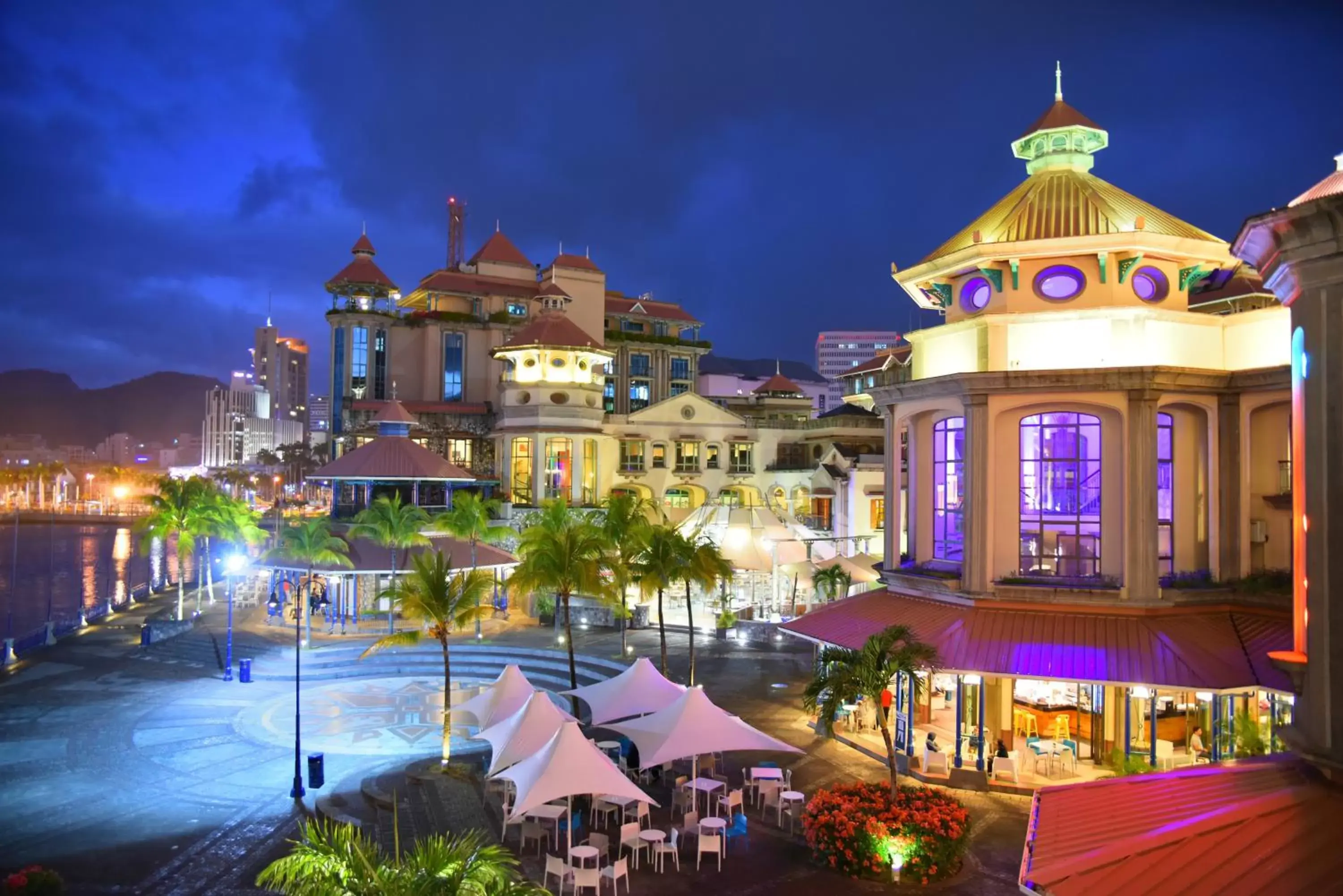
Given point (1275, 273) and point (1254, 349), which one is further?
point (1254, 349)

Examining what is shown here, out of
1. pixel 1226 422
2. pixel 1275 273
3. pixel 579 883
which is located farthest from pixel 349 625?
pixel 1275 273

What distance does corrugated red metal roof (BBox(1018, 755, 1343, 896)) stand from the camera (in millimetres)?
7551

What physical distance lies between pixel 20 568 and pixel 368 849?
105695 millimetres

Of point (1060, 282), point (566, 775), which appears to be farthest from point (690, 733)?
point (1060, 282)

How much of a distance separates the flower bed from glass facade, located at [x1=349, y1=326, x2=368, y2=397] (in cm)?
5293

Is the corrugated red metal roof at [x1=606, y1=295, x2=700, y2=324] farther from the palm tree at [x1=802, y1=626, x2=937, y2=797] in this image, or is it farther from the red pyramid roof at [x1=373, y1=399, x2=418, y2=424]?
the palm tree at [x1=802, y1=626, x2=937, y2=797]

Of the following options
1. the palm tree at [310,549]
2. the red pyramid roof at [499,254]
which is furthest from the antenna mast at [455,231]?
the palm tree at [310,549]

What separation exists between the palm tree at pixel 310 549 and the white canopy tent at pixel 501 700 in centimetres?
1824

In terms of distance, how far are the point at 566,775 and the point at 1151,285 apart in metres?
18.8

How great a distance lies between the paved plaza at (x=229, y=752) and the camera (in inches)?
669

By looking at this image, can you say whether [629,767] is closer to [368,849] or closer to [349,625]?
[368,849]

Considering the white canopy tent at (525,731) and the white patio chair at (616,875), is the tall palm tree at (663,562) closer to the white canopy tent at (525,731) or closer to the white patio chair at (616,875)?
the white canopy tent at (525,731)

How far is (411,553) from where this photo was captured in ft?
138

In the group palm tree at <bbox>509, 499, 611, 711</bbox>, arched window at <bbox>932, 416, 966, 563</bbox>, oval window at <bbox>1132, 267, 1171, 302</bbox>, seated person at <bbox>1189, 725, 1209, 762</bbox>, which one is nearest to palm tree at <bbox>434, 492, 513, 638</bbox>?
palm tree at <bbox>509, 499, 611, 711</bbox>
